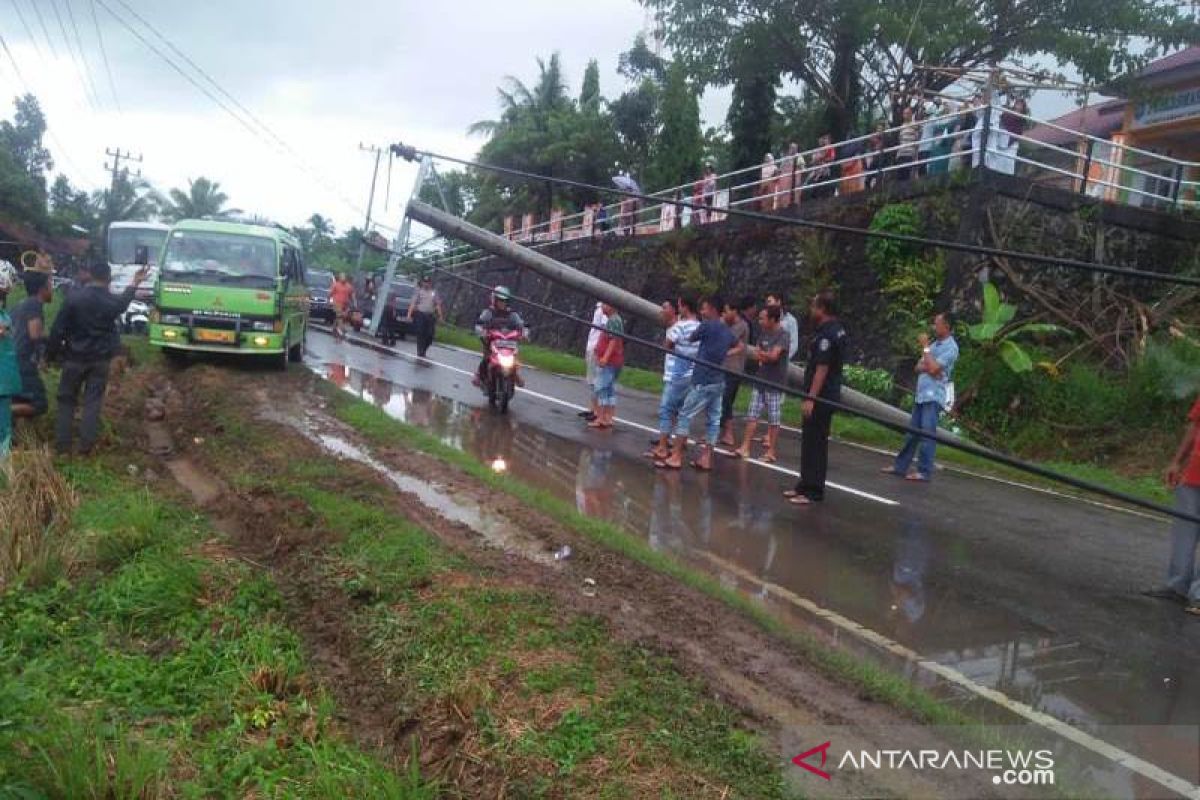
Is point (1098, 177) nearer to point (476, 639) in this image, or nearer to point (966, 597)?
point (966, 597)

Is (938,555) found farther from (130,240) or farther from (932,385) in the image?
(130,240)

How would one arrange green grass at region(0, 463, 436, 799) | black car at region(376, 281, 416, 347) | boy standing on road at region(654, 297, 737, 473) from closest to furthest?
green grass at region(0, 463, 436, 799) → boy standing on road at region(654, 297, 737, 473) → black car at region(376, 281, 416, 347)

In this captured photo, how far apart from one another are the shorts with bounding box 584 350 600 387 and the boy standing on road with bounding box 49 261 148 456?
570cm

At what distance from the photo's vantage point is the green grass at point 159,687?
345 cm

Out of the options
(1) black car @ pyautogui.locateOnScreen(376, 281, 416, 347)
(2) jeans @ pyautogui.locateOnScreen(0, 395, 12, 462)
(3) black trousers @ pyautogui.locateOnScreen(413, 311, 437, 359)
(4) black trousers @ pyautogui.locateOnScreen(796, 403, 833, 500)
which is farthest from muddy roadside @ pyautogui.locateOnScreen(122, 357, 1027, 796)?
(1) black car @ pyautogui.locateOnScreen(376, 281, 416, 347)

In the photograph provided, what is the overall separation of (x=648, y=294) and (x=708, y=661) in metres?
19.7

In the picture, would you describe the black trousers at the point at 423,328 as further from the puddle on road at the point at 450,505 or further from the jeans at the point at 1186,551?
the jeans at the point at 1186,551

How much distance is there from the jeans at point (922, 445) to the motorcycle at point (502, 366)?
5.23 meters

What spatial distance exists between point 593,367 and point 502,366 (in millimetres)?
1241

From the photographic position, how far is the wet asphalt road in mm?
5172

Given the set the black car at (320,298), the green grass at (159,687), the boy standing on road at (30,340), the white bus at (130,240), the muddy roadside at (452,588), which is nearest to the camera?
the green grass at (159,687)

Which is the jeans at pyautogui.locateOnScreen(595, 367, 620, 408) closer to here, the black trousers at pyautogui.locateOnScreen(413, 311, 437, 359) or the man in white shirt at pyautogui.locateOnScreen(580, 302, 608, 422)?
the man in white shirt at pyautogui.locateOnScreen(580, 302, 608, 422)

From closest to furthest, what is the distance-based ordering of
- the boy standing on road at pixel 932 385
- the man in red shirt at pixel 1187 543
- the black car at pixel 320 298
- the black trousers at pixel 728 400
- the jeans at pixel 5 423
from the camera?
the man in red shirt at pixel 1187 543 < the jeans at pixel 5 423 < the boy standing on road at pixel 932 385 < the black trousers at pixel 728 400 < the black car at pixel 320 298

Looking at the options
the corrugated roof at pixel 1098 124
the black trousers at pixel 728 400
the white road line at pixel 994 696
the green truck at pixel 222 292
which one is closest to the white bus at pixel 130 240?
the green truck at pixel 222 292
